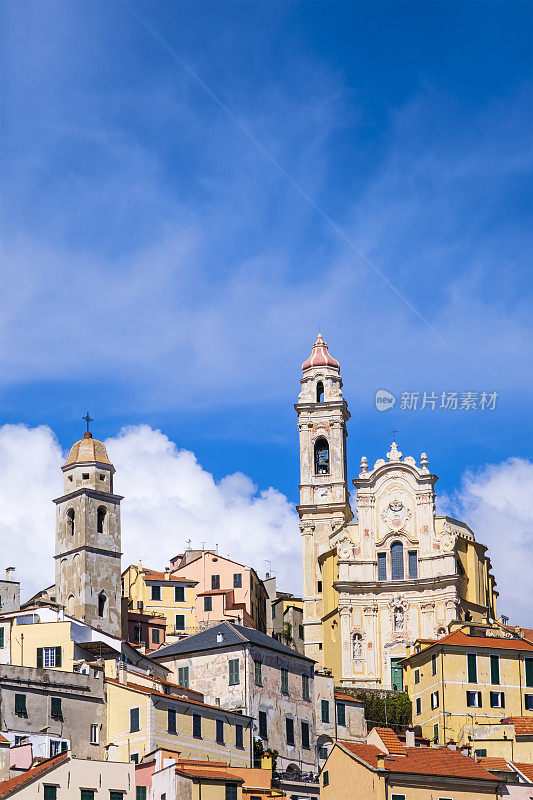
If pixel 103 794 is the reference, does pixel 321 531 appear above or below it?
above

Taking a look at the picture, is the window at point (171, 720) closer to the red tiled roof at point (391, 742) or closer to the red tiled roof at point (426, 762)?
the red tiled roof at point (426, 762)

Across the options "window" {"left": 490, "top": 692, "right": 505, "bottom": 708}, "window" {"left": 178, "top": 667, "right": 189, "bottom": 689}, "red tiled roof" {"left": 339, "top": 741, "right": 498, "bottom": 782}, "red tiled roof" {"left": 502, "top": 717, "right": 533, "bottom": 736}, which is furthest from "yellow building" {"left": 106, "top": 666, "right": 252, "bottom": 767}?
"window" {"left": 490, "top": 692, "right": 505, "bottom": 708}

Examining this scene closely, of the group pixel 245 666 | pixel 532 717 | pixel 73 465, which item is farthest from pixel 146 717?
pixel 73 465

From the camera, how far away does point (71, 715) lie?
Answer: 75.8 metres

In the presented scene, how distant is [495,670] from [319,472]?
42.0 meters

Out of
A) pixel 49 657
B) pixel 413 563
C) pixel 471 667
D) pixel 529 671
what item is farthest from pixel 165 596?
pixel 529 671

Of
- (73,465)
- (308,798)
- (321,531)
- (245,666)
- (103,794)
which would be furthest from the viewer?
(321,531)

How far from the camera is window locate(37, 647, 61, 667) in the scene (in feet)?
277

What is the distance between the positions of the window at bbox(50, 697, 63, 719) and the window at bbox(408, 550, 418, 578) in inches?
1866

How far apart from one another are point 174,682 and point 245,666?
5281 mm

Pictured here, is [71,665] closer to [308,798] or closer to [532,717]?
[308,798]

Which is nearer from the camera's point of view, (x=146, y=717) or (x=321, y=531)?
(x=146, y=717)

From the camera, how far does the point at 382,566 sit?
119438 mm

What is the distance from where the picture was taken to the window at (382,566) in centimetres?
11919
